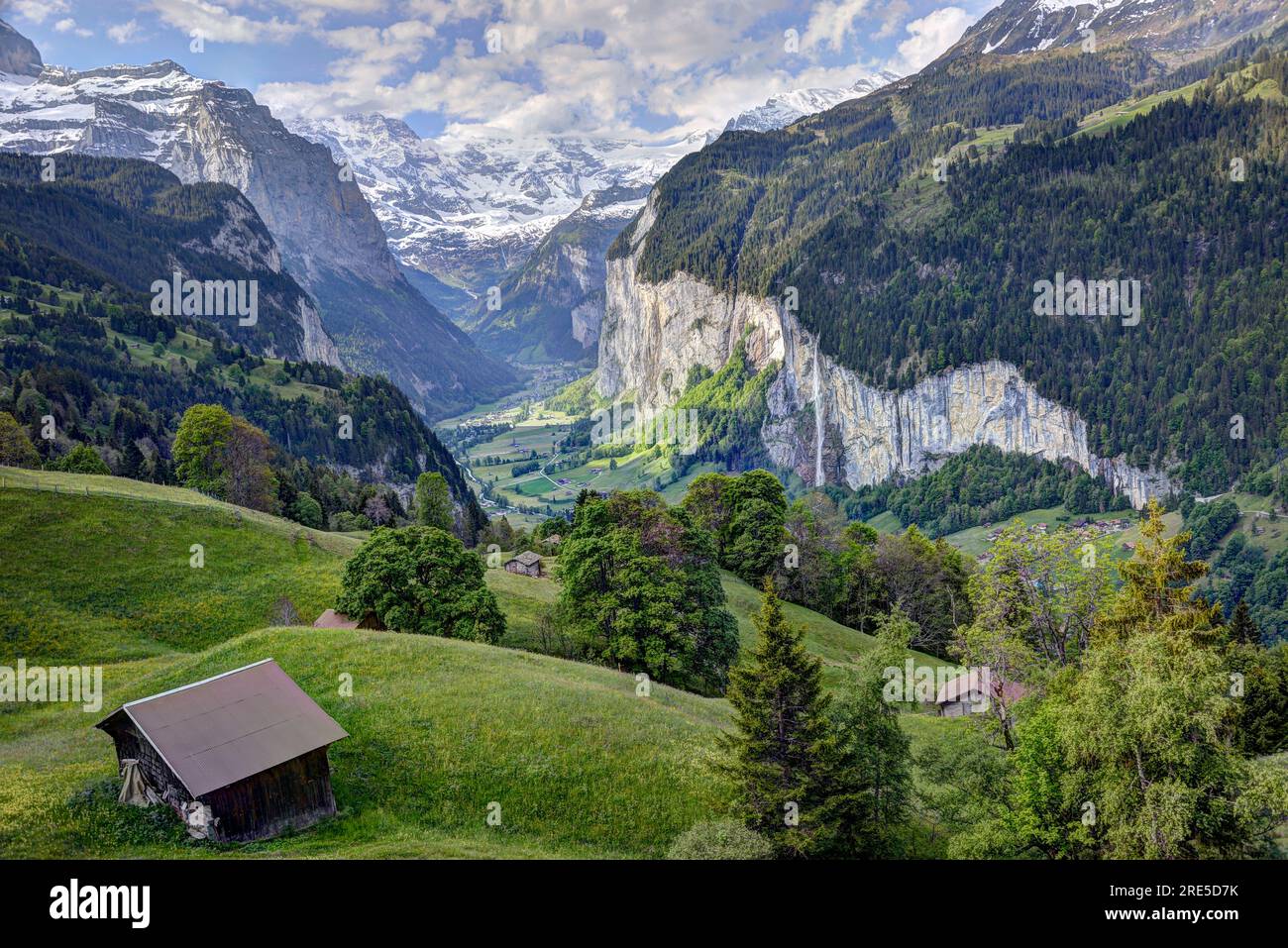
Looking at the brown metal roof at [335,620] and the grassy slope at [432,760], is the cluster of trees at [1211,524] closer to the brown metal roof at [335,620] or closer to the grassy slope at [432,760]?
the grassy slope at [432,760]

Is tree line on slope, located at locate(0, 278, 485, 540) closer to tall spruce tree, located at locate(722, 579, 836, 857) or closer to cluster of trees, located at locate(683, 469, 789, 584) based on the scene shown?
cluster of trees, located at locate(683, 469, 789, 584)

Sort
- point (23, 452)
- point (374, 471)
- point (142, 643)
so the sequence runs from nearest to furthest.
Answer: point (142, 643) → point (23, 452) → point (374, 471)

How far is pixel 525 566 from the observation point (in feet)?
291

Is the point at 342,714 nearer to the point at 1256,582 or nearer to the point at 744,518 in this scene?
the point at 744,518

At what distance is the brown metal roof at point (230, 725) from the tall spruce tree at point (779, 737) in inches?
640

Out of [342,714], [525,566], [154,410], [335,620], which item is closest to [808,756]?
[342,714]

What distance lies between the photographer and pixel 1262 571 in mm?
158250

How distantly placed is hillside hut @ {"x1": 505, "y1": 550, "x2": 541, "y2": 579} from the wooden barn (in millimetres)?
54974

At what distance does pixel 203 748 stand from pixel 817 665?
23.2 meters

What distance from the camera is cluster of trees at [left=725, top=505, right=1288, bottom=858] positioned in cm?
2689

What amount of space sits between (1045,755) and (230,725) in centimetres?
3118

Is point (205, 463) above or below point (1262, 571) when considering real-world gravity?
above
